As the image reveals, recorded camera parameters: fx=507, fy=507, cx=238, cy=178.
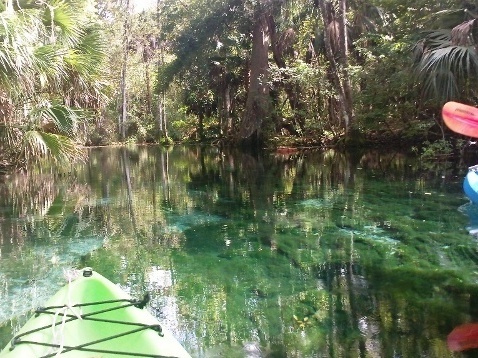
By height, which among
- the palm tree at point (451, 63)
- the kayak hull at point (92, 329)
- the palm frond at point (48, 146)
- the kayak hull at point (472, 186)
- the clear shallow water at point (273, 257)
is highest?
the palm tree at point (451, 63)

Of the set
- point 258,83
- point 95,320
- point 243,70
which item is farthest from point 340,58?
point 95,320

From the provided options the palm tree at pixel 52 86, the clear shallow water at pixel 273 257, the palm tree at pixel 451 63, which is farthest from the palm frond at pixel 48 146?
the palm tree at pixel 451 63

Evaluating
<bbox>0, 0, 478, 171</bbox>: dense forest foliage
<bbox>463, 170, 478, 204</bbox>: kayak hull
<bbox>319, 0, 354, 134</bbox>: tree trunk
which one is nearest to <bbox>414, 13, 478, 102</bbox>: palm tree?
<bbox>0, 0, 478, 171</bbox>: dense forest foliage

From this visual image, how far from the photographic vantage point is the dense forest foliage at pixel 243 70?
8766 mm

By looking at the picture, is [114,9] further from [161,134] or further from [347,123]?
[347,123]

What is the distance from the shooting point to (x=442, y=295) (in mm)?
4035

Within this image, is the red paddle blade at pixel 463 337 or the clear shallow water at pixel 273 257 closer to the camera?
the red paddle blade at pixel 463 337

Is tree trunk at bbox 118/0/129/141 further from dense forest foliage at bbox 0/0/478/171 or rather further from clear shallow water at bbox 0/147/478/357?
clear shallow water at bbox 0/147/478/357

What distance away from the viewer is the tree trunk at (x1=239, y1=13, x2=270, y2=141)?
795 inches

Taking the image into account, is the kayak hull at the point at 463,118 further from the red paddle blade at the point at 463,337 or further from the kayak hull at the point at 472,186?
the red paddle blade at the point at 463,337

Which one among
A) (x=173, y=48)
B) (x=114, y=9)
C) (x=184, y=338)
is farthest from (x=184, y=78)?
(x=184, y=338)

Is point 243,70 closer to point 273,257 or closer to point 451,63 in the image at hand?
point 451,63

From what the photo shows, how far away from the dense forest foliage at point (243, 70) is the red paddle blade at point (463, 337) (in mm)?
6149

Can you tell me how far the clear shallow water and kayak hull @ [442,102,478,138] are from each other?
3.63 ft
